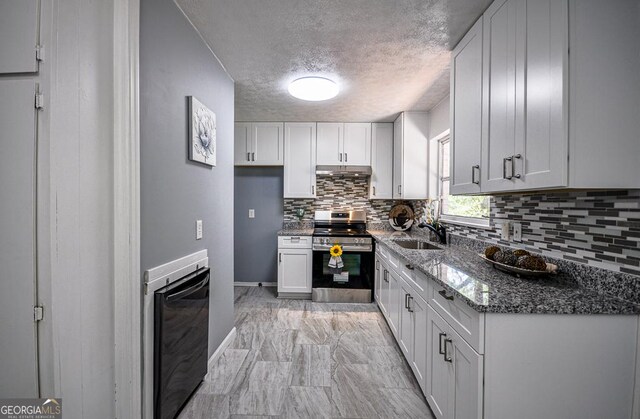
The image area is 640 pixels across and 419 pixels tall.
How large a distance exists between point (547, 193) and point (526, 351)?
0.92 metres

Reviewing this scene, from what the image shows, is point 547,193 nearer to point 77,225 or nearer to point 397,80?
point 397,80

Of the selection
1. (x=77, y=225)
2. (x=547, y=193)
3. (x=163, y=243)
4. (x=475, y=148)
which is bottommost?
(x=163, y=243)

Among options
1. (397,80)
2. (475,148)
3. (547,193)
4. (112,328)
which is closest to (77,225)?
(112,328)

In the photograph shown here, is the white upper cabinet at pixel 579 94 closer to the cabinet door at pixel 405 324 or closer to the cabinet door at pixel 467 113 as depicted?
the cabinet door at pixel 467 113

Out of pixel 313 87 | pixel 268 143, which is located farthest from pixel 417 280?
pixel 268 143

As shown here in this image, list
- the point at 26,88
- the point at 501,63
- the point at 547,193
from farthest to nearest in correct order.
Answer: the point at 547,193 < the point at 501,63 < the point at 26,88

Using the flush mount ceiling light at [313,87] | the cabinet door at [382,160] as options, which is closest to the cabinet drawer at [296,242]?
the cabinet door at [382,160]

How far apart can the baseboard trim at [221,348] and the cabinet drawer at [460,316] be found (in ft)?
5.43

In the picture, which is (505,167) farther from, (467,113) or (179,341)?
(179,341)

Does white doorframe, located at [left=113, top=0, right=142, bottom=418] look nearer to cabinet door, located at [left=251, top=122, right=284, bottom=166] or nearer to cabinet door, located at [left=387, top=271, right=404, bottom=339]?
cabinet door, located at [left=387, top=271, right=404, bottom=339]

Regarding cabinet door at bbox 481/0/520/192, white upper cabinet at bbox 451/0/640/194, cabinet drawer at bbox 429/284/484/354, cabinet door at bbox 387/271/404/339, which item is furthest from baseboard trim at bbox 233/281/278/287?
white upper cabinet at bbox 451/0/640/194

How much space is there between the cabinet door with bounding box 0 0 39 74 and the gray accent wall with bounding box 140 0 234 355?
14.0 inches

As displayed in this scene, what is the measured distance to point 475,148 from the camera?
167 cm

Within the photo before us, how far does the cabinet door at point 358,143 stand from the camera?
146 inches
